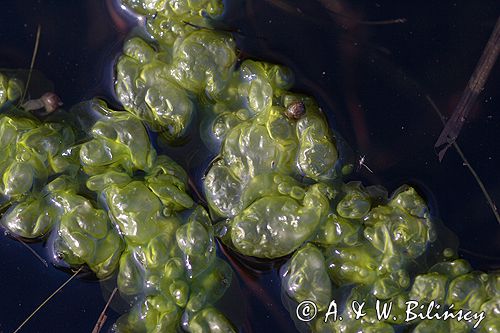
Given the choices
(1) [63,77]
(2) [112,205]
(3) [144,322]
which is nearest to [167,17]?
(1) [63,77]

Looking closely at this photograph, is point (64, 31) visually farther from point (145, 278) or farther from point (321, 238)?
point (321, 238)

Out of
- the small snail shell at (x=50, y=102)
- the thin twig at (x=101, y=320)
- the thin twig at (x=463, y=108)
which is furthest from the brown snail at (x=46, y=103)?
the thin twig at (x=463, y=108)

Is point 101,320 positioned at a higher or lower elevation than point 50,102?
lower

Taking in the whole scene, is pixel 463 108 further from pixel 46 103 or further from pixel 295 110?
pixel 46 103

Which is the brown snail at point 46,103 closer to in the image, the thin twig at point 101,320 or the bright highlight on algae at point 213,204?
the bright highlight on algae at point 213,204

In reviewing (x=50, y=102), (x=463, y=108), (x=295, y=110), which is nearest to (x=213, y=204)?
(x=295, y=110)

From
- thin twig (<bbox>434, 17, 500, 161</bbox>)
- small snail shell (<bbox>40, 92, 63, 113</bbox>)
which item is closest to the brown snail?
small snail shell (<bbox>40, 92, 63, 113</bbox>)
